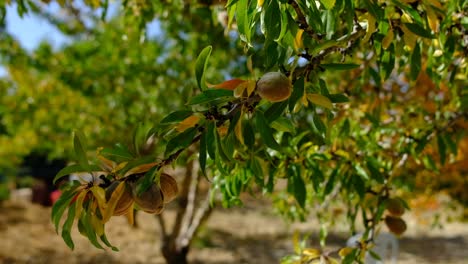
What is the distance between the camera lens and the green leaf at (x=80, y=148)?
0.85 m

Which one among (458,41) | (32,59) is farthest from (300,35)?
(32,59)

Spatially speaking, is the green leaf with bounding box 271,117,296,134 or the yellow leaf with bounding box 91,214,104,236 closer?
the yellow leaf with bounding box 91,214,104,236

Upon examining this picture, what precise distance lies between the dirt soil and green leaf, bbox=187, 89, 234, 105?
3.49 meters

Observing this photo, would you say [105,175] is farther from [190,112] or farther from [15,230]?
[15,230]

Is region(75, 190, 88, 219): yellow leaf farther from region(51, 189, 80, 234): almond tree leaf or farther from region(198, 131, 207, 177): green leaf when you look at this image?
region(198, 131, 207, 177): green leaf

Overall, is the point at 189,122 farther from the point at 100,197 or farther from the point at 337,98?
→ the point at 337,98

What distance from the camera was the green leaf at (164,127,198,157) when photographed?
33.2 inches

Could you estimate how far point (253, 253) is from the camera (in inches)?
216

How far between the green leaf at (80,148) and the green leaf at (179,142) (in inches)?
5.3

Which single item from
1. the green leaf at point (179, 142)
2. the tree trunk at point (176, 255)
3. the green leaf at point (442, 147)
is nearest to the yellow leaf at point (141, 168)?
the green leaf at point (179, 142)

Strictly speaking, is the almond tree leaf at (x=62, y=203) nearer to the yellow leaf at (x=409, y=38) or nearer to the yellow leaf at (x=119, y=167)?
the yellow leaf at (x=119, y=167)

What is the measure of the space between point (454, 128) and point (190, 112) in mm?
1116

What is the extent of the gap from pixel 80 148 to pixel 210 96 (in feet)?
0.75

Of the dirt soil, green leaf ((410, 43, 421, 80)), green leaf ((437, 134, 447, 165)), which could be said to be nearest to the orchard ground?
the dirt soil
